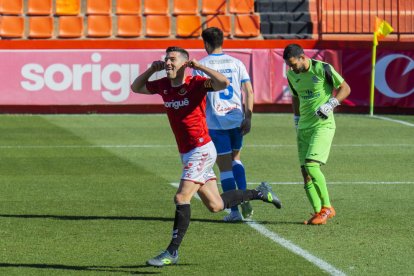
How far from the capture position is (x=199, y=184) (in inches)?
375

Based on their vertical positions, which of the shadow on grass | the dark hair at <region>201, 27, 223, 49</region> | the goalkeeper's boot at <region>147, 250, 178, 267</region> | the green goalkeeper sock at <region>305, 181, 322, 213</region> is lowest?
the green goalkeeper sock at <region>305, 181, 322, 213</region>

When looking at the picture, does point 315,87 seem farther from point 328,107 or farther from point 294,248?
point 294,248

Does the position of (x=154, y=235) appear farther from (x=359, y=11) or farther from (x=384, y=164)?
(x=359, y=11)

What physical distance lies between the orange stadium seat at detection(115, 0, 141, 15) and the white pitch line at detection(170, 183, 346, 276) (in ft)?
64.4

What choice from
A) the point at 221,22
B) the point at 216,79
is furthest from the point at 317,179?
the point at 221,22

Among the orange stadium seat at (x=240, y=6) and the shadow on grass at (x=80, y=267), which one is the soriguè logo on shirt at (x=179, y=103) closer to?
the shadow on grass at (x=80, y=267)

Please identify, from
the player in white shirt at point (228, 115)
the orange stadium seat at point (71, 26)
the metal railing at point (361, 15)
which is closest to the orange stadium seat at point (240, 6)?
the metal railing at point (361, 15)

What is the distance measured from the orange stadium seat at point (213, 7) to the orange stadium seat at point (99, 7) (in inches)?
111

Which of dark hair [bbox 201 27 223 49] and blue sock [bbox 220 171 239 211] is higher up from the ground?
dark hair [bbox 201 27 223 49]

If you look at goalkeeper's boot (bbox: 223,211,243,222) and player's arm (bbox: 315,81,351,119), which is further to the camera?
goalkeeper's boot (bbox: 223,211,243,222)

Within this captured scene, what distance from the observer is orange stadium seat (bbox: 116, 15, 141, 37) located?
30312mm

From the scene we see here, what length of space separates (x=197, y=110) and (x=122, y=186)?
5.34 meters

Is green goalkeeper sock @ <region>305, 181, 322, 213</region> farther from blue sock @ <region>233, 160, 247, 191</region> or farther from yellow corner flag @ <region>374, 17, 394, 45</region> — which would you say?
yellow corner flag @ <region>374, 17, 394, 45</region>

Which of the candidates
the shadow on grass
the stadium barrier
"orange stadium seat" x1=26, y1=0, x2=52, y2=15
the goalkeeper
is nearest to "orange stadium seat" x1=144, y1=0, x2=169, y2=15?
"orange stadium seat" x1=26, y1=0, x2=52, y2=15
